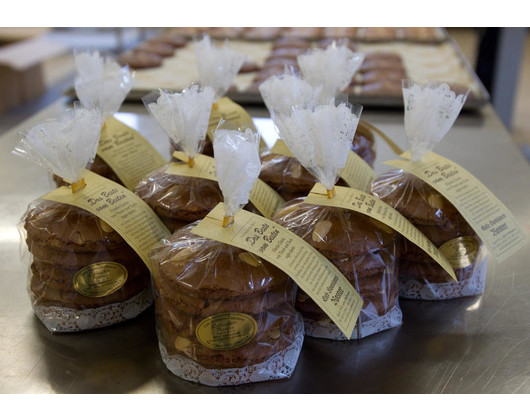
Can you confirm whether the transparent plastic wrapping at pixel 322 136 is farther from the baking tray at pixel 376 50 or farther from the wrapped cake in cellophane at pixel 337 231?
the baking tray at pixel 376 50

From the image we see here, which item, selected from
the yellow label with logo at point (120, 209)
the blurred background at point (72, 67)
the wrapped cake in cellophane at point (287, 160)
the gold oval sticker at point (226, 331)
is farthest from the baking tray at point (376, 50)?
the gold oval sticker at point (226, 331)

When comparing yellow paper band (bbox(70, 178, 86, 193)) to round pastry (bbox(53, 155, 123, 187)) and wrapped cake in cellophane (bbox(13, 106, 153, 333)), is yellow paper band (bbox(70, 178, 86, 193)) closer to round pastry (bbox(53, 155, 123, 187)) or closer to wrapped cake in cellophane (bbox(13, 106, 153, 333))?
wrapped cake in cellophane (bbox(13, 106, 153, 333))

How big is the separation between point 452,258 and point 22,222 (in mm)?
908

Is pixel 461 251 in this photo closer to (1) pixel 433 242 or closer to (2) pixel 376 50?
(1) pixel 433 242

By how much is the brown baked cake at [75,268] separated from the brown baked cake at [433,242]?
1.86 feet

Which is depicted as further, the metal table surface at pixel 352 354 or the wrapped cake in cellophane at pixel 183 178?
the wrapped cake in cellophane at pixel 183 178

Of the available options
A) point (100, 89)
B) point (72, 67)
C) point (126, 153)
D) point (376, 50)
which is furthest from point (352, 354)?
point (72, 67)

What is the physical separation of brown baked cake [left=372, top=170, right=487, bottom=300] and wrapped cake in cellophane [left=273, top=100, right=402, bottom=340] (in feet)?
0.35

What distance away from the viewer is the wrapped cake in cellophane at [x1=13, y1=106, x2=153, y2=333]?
3.69ft

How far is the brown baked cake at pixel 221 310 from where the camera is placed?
3.24ft

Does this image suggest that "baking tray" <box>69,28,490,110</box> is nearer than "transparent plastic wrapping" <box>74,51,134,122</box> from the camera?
No

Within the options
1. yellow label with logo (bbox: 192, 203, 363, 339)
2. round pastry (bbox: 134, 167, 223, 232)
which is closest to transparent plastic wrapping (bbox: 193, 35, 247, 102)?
round pastry (bbox: 134, 167, 223, 232)
